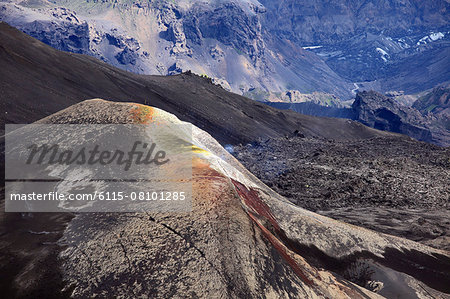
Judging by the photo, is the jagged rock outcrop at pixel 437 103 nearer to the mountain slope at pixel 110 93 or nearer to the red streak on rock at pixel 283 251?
the mountain slope at pixel 110 93

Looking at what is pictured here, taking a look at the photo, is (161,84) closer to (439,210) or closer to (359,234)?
(439,210)

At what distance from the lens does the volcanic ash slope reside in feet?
13.6

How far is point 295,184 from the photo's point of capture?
19.0 m

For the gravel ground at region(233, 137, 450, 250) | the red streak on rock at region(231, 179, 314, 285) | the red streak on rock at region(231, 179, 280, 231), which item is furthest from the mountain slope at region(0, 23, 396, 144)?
the red streak on rock at region(231, 179, 314, 285)

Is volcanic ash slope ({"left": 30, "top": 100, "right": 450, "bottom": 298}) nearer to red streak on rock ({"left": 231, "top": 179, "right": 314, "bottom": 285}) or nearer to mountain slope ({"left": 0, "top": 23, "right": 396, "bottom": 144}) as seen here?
red streak on rock ({"left": 231, "top": 179, "right": 314, "bottom": 285})

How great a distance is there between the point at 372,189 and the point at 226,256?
14650 millimetres

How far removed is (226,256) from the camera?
4.54 m

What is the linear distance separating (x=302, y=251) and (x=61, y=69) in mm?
31592

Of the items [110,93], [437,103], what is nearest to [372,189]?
[110,93]

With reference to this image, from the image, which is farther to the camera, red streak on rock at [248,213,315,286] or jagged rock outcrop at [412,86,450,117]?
jagged rock outcrop at [412,86,450,117]

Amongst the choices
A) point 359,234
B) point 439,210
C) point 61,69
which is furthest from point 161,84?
point 359,234

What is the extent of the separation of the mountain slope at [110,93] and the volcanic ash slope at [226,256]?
17.0 meters

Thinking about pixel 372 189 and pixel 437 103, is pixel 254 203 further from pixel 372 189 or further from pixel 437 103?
pixel 437 103

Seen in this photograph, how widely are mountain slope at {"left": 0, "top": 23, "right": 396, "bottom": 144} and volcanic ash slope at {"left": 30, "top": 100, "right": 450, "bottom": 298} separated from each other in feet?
55.7
